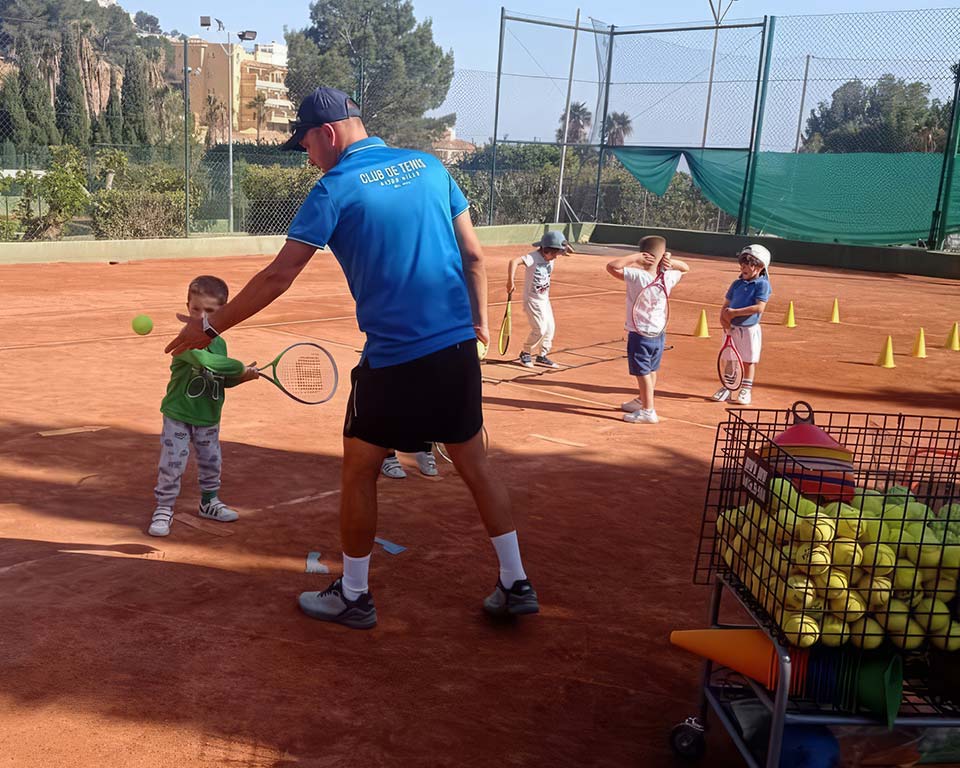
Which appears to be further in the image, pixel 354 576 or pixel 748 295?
pixel 748 295

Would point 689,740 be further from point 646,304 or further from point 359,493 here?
point 646,304

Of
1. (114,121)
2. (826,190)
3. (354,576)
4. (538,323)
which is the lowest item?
(354,576)

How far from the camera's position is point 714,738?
3.11 meters

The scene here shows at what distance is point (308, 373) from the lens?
5074 mm

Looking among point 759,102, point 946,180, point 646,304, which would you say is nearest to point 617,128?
point 759,102

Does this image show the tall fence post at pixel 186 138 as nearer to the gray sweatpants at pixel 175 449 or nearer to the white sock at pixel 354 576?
the gray sweatpants at pixel 175 449

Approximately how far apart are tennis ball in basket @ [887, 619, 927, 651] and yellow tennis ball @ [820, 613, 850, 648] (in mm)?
127

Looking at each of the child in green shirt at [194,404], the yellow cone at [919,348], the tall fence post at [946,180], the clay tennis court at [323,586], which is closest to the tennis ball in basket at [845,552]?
the clay tennis court at [323,586]

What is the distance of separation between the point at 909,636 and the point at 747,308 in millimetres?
5653

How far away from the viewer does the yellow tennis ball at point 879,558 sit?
8.18ft

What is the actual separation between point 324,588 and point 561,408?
13.2ft

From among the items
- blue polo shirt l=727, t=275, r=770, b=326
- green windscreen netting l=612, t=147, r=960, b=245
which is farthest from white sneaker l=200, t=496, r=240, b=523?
green windscreen netting l=612, t=147, r=960, b=245

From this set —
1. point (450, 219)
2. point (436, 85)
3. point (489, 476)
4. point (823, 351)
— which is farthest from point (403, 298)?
point (436, 85)

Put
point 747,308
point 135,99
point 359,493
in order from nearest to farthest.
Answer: point 359,493, point 747,308, point 135,99
